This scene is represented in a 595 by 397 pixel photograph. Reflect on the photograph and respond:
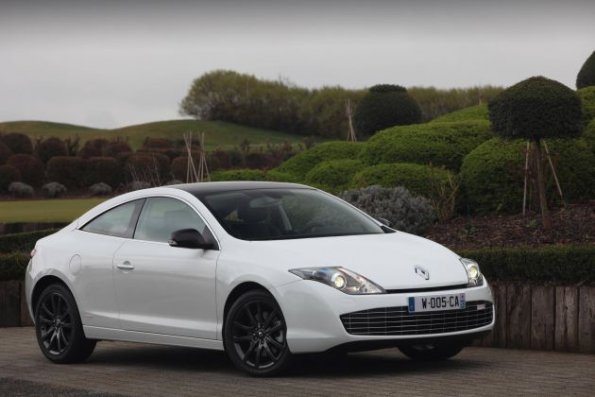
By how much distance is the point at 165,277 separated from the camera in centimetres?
1052

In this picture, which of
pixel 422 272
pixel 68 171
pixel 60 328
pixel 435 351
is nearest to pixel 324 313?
pixel 422 272

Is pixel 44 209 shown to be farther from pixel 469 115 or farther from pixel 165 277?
pixel 165 277

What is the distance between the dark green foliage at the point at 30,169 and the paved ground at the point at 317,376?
106 ft

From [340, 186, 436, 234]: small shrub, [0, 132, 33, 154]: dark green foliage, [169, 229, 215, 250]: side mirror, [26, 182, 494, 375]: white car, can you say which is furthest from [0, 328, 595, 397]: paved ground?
[0, 132, 33, 154]: dark green foliage

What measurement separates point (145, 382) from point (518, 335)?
3948 mm

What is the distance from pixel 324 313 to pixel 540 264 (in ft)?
11.4

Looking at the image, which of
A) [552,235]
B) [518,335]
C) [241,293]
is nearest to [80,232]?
[241,293]

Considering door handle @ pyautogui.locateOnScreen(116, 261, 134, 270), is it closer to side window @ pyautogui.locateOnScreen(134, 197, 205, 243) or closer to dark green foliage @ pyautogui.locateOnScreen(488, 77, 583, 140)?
side window @ pyautogui.locateOnScreen(134, 197, 205, 243)

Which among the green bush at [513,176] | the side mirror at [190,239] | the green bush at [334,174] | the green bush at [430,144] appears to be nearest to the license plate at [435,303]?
the side mirror at [190,239]

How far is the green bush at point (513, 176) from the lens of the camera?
2006cm

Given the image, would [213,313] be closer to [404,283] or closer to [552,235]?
[404,283]

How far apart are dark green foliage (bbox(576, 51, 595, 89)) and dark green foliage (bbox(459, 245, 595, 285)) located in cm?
1580

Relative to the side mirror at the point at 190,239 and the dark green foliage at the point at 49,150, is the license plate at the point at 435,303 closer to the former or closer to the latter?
the side mirror at the point at 190,239

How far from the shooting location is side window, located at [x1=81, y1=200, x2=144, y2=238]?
11328mm
